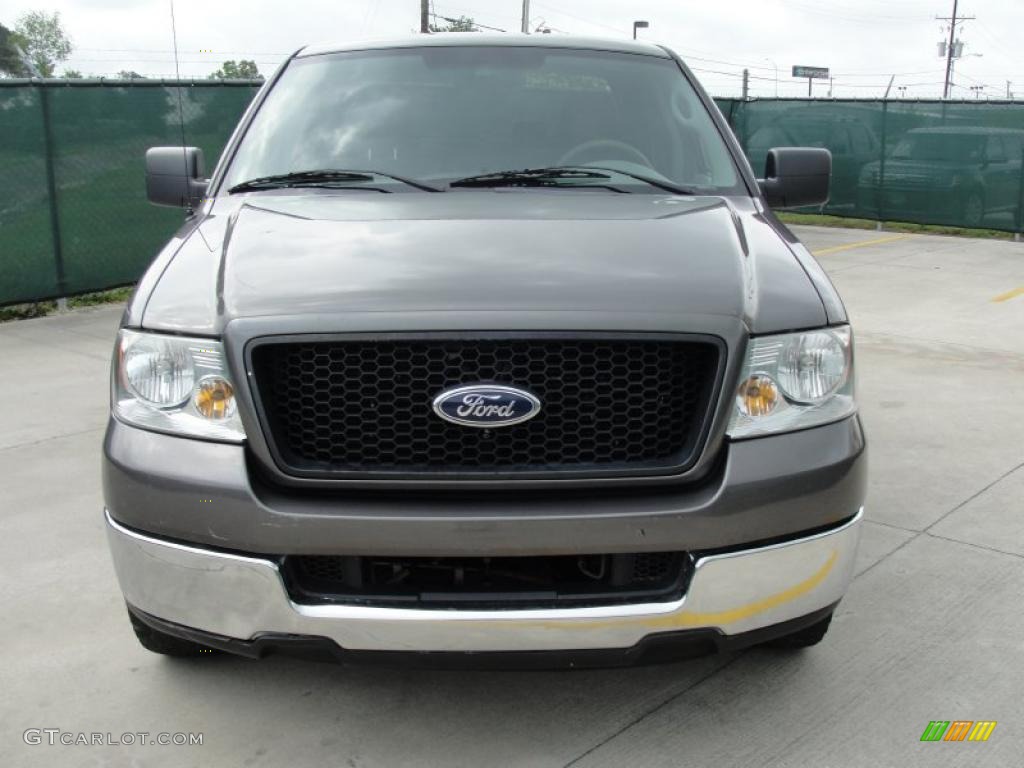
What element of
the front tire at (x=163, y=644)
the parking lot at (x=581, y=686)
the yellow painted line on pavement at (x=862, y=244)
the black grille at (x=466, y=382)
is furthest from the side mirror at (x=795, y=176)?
the yellow painted line on pavement at (x=862, y=244)

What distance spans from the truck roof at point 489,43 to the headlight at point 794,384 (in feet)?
6.51

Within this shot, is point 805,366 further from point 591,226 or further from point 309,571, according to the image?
point 309,571

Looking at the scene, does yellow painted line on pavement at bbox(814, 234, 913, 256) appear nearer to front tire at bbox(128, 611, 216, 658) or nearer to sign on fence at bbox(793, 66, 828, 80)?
front tire at bbox(128, 611, 216, 658)

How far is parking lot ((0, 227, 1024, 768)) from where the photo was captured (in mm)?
2803

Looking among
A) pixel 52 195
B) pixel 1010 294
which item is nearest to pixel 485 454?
pixel 52 195

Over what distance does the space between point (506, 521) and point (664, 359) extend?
0.54m

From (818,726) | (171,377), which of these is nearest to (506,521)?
(171,377)

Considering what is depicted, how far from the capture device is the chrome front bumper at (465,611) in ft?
7.88

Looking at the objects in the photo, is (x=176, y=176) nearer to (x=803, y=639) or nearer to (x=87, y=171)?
(x=803, y=639)

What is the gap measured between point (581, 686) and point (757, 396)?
108 centimetres

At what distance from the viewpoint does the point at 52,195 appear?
8945 millimetres

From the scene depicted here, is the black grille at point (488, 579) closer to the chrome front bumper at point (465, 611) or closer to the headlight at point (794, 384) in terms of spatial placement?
the chrome front bumper at point (465, 611)

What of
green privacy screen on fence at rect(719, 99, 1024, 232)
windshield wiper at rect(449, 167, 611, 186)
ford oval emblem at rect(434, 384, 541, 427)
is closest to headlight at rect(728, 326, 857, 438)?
ford oval emblem at rect(434, 384, 541, 427)

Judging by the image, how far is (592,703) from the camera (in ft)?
9.88
